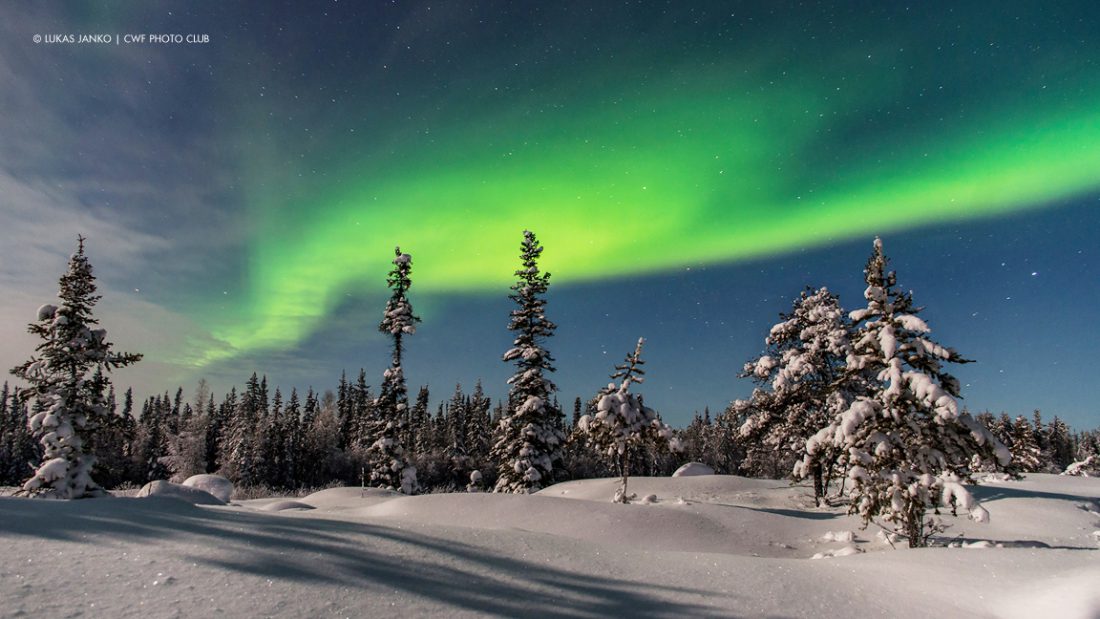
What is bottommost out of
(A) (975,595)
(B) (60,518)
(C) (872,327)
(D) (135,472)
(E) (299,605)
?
(D) (135,472)

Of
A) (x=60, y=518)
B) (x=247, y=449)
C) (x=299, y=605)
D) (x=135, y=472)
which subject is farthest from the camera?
(x=135, y=472)

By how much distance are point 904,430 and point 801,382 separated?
11.0 meters

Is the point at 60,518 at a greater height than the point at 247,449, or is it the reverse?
the point at 60,518

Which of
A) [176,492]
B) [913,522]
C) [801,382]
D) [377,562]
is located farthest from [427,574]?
[801,382]

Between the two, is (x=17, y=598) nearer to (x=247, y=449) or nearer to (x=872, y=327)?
(x=872, y=327)

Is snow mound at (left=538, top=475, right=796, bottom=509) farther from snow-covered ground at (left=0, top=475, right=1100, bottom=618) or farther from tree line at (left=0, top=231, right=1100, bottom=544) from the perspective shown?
snow-covered ground at (left=0, top=475, right=1100, bottom=618)

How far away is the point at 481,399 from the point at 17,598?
3122 inches

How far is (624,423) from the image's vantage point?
21.7 meters

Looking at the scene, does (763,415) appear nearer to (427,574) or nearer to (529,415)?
(529,415)

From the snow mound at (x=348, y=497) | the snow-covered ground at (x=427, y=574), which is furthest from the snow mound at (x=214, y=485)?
the snow-covered ground at (x=427, y=574)

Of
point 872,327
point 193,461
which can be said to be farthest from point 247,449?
point 872,327

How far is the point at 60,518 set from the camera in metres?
5.87

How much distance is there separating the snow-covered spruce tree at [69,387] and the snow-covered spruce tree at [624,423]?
17937mm

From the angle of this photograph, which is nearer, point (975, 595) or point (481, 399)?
point (975, 595)
